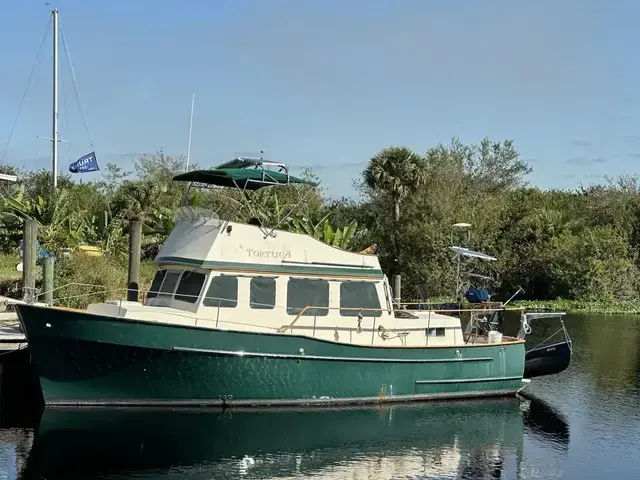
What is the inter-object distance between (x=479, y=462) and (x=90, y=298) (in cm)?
1112

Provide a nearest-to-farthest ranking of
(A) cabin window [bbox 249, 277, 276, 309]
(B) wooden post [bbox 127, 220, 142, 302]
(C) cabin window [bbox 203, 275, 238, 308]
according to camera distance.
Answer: (C) cabin window [bbox 203, 275, 238, 308]
(A) cabin window [bbox 249, 277, 276, 309]
(B) wooden post [bbox 127, 220, 142, 302]

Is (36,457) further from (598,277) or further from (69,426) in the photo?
(598,277)

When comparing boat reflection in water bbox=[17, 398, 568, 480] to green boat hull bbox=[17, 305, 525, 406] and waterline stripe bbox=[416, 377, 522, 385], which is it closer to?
green boat hull bbox=[17, 305, 525, 406]

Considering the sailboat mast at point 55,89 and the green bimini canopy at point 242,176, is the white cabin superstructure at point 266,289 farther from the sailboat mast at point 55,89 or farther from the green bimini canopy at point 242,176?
the sailboat mast at point 55,89

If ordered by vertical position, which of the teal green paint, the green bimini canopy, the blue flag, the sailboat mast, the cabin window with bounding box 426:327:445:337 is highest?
the sailboat mast

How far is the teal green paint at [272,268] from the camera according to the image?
1342 cm

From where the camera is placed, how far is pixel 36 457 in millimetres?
10984

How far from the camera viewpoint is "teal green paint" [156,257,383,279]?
13.4 m

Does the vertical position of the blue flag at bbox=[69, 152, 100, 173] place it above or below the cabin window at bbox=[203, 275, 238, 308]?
above

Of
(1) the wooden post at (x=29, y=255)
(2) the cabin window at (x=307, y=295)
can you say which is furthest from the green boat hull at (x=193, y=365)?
(1) the wooden post at (x=29, y=255)

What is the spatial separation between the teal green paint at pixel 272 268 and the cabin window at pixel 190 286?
21 cm

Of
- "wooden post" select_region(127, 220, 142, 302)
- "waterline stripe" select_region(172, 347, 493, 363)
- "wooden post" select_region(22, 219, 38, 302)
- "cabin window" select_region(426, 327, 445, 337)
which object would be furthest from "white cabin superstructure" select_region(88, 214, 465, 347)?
"wooden post" select_region(22, 219, 38, 302)

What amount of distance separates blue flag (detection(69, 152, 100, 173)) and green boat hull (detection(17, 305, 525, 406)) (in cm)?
1687

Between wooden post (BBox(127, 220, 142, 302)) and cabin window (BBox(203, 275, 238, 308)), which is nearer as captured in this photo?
cabin window (BBox(203, 275, 238, 308))
